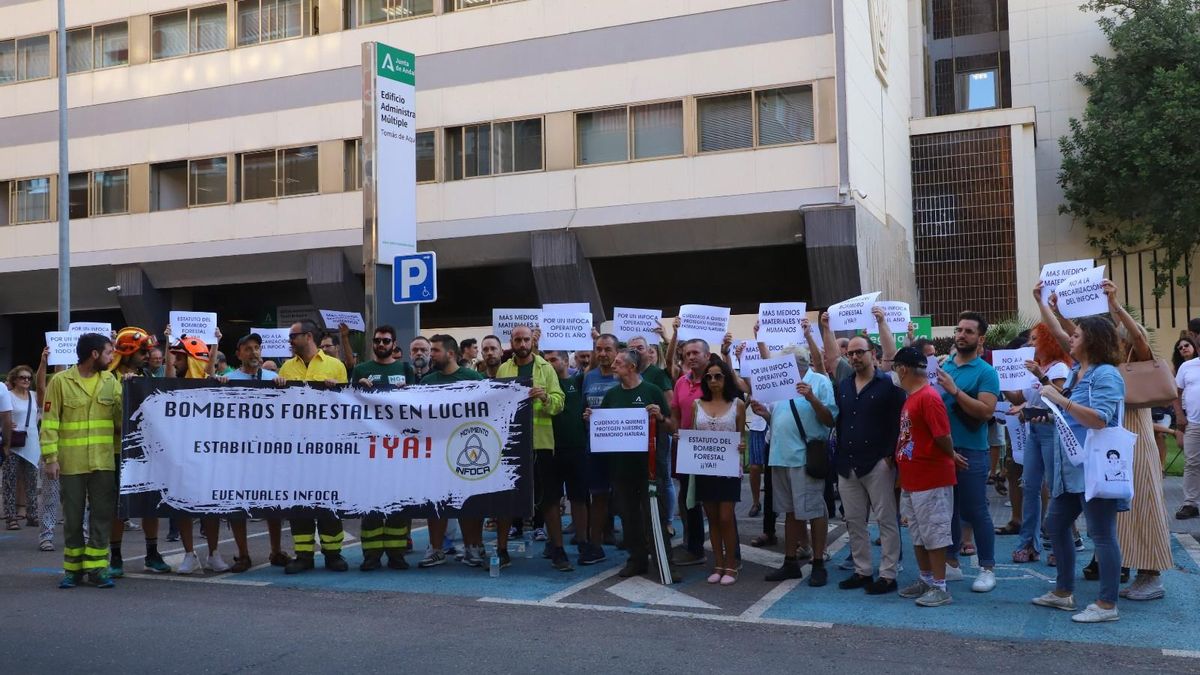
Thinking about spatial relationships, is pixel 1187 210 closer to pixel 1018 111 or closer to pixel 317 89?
pixel 1018 111

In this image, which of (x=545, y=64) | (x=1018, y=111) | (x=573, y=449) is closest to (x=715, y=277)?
(x=545, y=64)

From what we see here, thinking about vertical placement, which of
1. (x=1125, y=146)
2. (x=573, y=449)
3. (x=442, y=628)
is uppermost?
(x=1125, y=146)

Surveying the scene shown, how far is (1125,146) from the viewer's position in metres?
28.4

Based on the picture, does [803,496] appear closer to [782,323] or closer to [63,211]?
[782,323]

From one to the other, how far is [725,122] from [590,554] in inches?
617

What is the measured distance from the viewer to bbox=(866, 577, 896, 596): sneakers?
804 centimetres

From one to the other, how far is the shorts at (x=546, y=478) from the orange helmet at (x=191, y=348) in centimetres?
367

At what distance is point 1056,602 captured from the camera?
7.40m

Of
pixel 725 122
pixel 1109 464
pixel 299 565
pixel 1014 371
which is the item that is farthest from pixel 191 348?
pixel 725 122

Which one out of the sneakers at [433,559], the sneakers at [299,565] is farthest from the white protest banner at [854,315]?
the sneakers at [299,565]

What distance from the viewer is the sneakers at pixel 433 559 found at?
9461 mm

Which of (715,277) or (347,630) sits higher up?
(715,277)

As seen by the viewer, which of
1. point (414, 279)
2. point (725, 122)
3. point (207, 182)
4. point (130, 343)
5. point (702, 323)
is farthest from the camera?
point (207, 182)

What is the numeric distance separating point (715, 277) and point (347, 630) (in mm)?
20074
